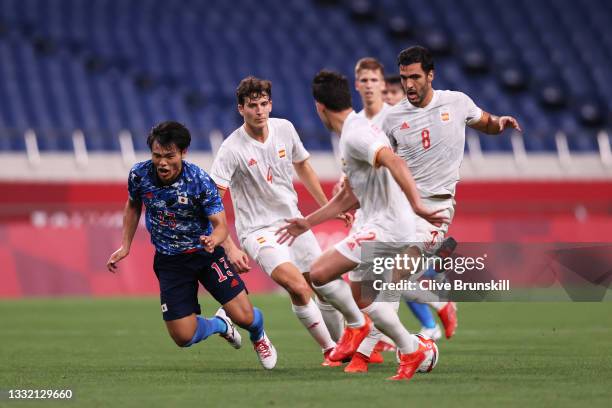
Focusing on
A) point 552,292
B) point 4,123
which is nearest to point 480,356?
point 552,292

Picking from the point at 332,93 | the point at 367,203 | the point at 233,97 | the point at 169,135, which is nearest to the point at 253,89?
the point at 332,93

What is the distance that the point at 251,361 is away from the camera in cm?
1003

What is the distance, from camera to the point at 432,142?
30.9 ft

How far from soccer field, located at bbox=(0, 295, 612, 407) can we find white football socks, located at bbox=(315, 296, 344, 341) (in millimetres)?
285

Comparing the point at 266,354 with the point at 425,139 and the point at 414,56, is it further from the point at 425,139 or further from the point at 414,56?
the point at 414,56

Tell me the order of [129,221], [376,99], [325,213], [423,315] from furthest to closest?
[423,315]
[376,99]
[129,221]
[325,213]

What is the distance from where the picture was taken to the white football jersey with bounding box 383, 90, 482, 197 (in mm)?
9414

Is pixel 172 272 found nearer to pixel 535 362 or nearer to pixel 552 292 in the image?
pixel 535 362

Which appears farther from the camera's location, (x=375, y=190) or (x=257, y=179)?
(x=257, y=179)

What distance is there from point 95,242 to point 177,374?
10164 millimetres

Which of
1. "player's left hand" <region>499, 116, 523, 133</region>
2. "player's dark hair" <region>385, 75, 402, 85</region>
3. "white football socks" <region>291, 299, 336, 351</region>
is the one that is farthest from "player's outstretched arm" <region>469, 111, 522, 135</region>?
"player's dark hair" <region>385, 75, 402, 85</region>

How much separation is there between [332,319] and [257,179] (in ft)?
4.36

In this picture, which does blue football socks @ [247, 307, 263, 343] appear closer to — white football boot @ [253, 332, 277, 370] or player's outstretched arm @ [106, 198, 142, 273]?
white football boot @ [253, 332, 277, 370]

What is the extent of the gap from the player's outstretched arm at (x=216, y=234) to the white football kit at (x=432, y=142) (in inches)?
59.9
